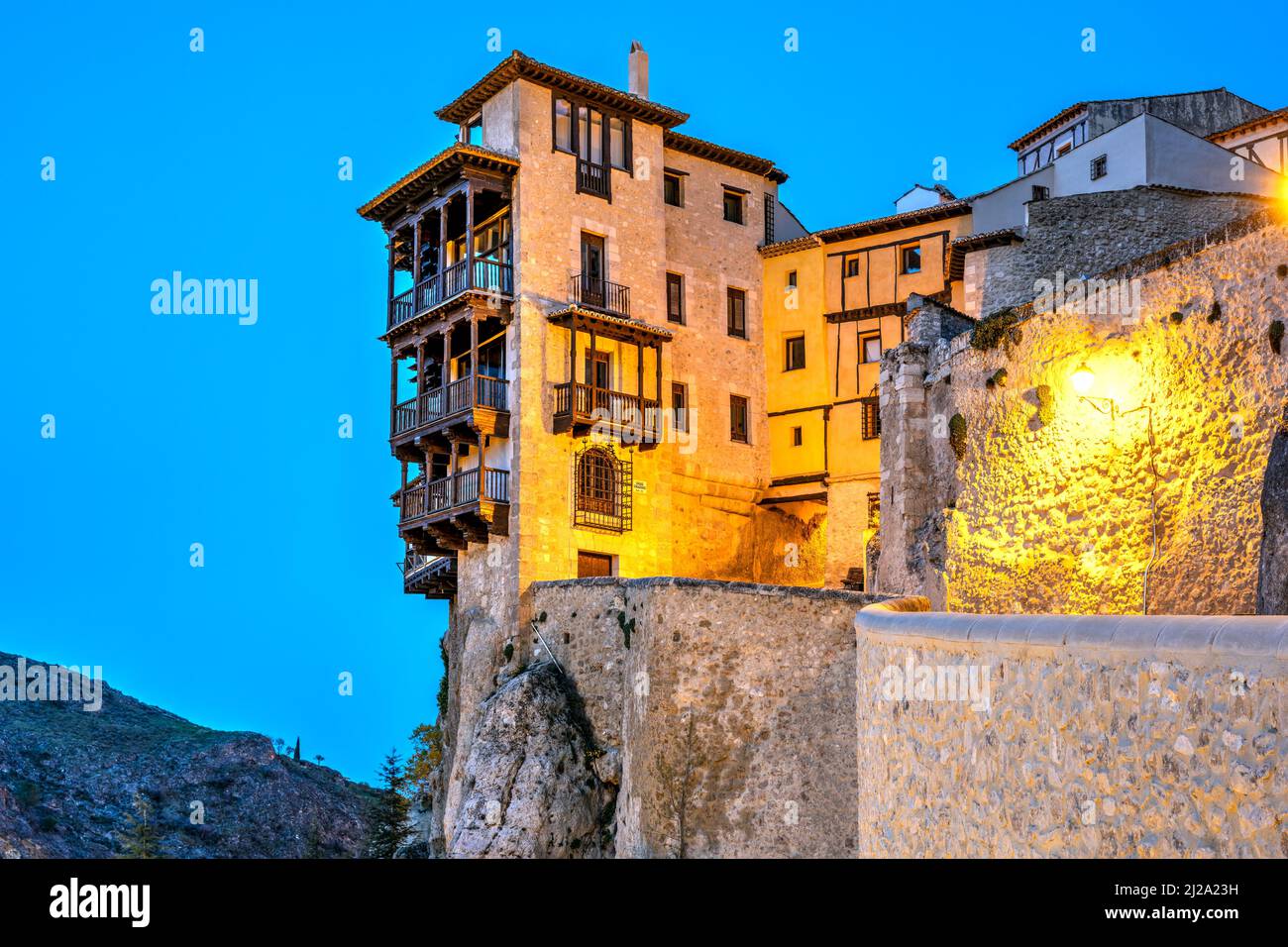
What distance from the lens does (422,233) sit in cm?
4325

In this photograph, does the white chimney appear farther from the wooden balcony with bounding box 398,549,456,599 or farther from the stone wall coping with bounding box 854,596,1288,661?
the stone wall coping with bounding box 854,596,1288,661

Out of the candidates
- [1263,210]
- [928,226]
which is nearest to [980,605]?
[1263,210]

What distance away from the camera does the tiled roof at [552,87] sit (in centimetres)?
4109

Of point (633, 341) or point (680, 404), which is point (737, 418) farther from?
point (633, 341)

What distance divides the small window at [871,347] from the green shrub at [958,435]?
17339 millimetres

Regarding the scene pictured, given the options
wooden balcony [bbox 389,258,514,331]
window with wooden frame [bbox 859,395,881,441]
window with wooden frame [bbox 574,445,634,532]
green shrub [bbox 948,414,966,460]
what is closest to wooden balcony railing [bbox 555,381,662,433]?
window with wooden frame [bbox 574,445,634,532]

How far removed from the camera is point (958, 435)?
92.8ft

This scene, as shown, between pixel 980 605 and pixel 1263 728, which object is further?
pixel 980 605

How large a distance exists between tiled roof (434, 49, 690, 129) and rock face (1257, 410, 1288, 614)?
1049 inches

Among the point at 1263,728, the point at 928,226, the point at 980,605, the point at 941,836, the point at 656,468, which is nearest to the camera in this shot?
the point at 1263,728

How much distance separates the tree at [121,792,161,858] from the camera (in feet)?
147

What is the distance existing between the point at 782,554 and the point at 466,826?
15428 mm

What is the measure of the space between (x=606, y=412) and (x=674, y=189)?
8.88 meters
